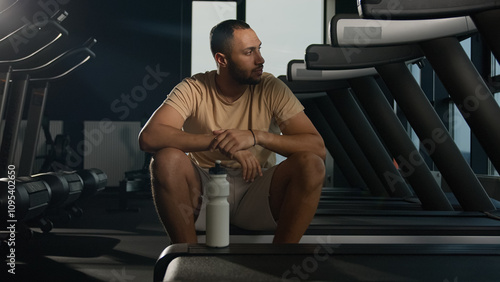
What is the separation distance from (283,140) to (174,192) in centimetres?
39

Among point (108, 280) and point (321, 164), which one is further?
point (108, 280)

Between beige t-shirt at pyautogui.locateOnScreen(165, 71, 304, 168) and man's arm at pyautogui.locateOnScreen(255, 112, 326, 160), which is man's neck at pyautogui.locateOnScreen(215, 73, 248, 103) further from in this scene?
Answer: man's arm at pyautogui.locateOnScreen(255, 112, 326, 160)

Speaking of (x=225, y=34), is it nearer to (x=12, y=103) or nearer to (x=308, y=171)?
(x=308, y=171)

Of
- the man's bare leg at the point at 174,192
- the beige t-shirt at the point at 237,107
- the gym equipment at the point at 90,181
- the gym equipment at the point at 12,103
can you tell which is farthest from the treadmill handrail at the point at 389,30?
the gym equipment at the point at 90,181

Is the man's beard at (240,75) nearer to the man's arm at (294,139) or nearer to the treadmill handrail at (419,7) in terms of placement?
the man's arm at (294,139)

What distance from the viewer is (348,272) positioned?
3.83 feet

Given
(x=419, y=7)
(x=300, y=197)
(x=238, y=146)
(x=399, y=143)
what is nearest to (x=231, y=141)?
(x=238, y=146)

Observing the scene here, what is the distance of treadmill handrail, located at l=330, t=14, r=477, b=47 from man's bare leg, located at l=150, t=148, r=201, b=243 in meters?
0.84

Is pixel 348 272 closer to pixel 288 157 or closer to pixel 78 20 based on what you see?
pixel 288 157

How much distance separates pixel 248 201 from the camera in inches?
67.7

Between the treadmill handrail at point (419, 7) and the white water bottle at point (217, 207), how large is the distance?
0.58 m

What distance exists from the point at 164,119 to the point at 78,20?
5.97m

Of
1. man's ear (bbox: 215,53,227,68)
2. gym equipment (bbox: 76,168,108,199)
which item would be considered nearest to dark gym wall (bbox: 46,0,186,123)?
gym equipment (bbox: 76,168,108,199)

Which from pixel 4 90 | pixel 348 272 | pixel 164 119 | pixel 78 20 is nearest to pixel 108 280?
pixel 164 119
